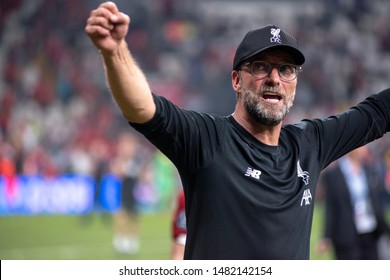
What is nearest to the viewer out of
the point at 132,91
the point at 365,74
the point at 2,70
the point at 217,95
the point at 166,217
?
the point at 132,91

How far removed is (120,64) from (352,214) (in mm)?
6802

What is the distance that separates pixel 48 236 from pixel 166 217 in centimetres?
585

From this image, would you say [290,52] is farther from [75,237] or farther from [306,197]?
[75,237]

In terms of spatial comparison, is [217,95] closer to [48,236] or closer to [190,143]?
[48,236]

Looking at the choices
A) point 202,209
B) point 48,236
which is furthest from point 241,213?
point 48,236

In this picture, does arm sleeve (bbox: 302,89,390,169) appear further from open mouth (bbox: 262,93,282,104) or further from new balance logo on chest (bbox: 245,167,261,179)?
new balance logo on chest (bbox: 245,167,261,179)

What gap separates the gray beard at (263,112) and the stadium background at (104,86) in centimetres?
1079

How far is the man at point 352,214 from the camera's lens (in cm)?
941

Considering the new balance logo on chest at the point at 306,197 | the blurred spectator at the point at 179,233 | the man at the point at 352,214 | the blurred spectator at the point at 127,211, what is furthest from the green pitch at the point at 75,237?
the new balance logo on chest at the point at 306,197

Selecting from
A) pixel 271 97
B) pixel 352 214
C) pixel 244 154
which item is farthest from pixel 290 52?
pixel 352 214

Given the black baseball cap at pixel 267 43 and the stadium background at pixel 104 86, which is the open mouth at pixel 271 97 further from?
the stadium background at pixel 104 86

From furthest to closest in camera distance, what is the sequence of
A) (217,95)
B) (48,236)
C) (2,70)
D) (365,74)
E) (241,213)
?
(365,74) < (217,95) < (2,70) < (48,236) < (241,213)

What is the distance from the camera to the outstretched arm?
2961mm

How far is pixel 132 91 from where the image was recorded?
3146 mm
